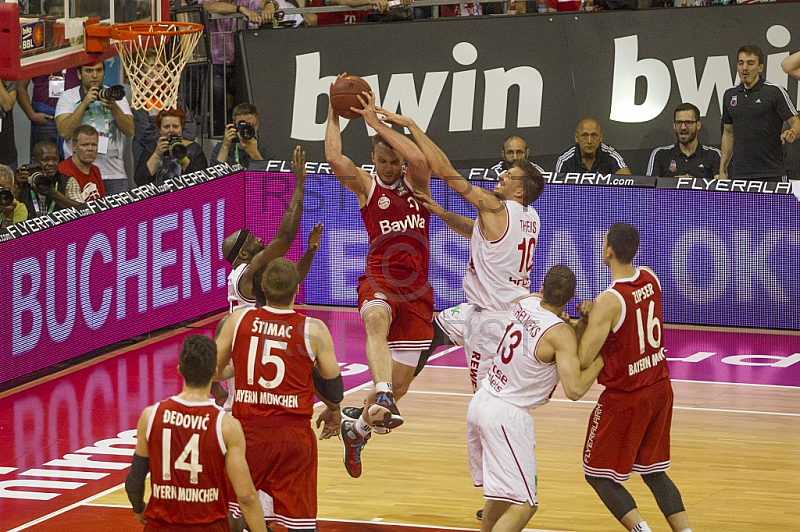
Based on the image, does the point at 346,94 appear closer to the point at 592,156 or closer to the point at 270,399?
the point at 270,399

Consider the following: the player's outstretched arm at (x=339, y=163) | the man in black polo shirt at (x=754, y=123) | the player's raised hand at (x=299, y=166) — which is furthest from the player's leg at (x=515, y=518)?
the man in black polo shirt at (x=754, y=123)

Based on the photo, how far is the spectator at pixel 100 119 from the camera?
1427cm

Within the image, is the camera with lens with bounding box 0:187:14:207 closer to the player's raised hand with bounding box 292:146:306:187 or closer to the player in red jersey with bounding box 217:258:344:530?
the player's raised hand with bounding box 292:146:306:187

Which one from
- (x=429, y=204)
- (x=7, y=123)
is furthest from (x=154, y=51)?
(x=429, y=204)

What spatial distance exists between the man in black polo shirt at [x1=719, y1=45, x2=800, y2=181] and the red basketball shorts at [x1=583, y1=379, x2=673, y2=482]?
6.77m

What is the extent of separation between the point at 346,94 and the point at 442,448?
314 centimetres

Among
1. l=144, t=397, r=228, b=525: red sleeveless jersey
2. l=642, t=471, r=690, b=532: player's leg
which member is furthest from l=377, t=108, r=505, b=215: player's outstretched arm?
l=144, t=397, r=228, b=525: red sleeveless jersey

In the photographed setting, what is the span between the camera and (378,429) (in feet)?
30.5

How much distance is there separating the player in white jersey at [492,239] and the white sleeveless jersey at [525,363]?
1067mm

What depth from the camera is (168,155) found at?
1509 cm

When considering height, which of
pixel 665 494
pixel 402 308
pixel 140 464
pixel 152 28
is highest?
pixel 152 28

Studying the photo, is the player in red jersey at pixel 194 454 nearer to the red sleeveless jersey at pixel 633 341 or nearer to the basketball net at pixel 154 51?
the red sleeveless jersey at pixel 633 341

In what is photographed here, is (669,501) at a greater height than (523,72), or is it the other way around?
(523,72)

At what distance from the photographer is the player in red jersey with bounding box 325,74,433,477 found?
9516 mm
